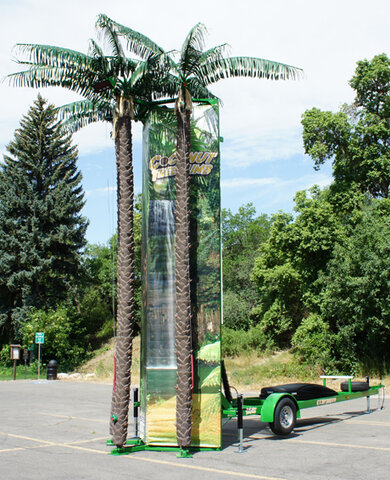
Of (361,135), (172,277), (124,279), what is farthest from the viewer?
(361,135)

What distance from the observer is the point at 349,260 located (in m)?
25.1

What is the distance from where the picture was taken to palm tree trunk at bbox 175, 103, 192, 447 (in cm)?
1034

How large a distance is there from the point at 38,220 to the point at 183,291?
35.4 m

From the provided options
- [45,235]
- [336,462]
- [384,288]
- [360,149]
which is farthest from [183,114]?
[45,235]

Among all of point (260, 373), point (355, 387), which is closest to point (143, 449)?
point (355, 387)

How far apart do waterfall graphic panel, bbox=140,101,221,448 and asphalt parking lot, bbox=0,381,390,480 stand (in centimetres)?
77

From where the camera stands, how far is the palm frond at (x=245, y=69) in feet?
39.0

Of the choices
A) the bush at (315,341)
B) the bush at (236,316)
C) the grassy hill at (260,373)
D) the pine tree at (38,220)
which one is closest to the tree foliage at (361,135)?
the bush at (315,341)

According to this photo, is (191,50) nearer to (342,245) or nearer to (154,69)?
(154,69)

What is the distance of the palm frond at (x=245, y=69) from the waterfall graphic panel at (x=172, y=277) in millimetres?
944

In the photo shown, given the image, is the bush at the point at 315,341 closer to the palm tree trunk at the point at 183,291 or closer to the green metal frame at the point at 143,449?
the green metal frame at the point at 143,449

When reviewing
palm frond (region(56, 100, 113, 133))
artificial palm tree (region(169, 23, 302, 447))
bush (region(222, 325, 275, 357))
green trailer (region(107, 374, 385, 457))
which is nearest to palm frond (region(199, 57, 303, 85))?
artificial palm tree (region(169, 23, 302, 447))

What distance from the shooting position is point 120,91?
12.0 m

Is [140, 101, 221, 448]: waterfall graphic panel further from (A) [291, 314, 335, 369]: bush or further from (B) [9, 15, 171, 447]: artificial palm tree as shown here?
(A) [291, 314, 335, 369]: bush
